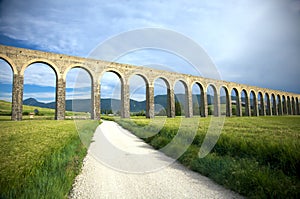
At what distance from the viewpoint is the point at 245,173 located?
3631 millimetres

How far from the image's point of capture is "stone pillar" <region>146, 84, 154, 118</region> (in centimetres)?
2747

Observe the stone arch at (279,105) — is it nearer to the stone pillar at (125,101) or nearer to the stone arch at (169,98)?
the stone arch at (169,98)

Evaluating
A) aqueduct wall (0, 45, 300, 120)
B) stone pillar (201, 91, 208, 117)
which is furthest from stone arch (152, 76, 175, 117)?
→ stone pillar (201, 91, 208, 117)

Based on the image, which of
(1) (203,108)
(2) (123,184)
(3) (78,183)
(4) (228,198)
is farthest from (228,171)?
(1) (203,108)

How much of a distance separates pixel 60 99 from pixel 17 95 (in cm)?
432

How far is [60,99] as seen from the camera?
2148 cm

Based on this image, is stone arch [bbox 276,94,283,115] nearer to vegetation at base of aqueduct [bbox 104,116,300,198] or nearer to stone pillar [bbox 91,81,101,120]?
stone pillar [bbox 91,81,101,120]

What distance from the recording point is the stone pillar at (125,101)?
999 inches

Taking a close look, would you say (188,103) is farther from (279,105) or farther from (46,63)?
(279,105)

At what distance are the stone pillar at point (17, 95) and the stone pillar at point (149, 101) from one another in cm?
1648

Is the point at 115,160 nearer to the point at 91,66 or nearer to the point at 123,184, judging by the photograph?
the point at 123,184

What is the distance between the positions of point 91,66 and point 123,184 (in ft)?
73.2

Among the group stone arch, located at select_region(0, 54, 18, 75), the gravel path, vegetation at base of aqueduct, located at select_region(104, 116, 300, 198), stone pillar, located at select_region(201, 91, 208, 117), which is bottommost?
the gravel path

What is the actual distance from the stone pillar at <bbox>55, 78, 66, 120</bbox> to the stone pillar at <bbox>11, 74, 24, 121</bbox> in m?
3.58
